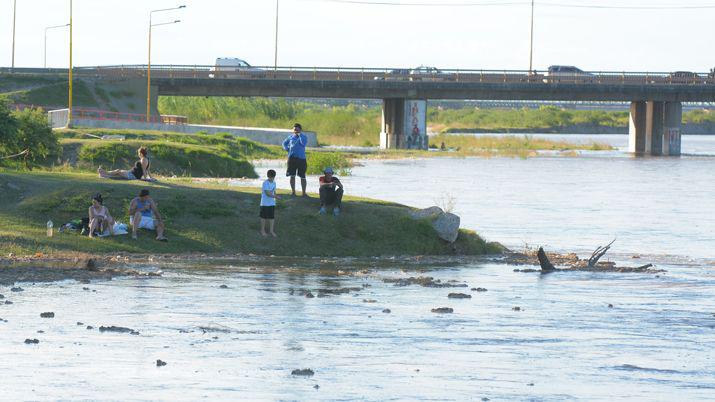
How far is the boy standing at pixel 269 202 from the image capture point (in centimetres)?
2962

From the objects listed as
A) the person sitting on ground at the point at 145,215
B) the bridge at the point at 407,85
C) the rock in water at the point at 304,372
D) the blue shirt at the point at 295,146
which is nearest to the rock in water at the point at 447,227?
the blue shirt at the point at 295,146

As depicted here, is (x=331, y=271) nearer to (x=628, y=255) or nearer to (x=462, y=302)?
(x=462, y=302)

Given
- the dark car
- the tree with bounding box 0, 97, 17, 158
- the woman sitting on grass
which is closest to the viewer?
the woman sitting on grass

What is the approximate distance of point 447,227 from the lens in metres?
31.8

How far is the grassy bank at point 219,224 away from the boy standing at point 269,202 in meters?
0.33

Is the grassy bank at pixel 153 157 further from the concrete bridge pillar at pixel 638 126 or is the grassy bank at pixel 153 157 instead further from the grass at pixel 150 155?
the concrete bridge pillar at pixel 638 126

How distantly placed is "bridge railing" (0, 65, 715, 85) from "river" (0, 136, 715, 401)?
67.5 m

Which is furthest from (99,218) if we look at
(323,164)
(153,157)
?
(323,164)

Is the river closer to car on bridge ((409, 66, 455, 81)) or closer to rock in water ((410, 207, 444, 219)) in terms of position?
rock in water ((410, 207, 444, 219))

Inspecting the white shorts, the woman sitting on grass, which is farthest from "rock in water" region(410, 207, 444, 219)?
the woman sitting on grass

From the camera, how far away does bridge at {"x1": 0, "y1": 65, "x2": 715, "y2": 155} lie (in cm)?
10019

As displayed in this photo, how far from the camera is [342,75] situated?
102875 millimetres

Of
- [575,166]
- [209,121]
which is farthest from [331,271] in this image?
[209,121]

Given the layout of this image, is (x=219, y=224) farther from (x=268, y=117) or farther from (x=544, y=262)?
(x=268, y=117)
